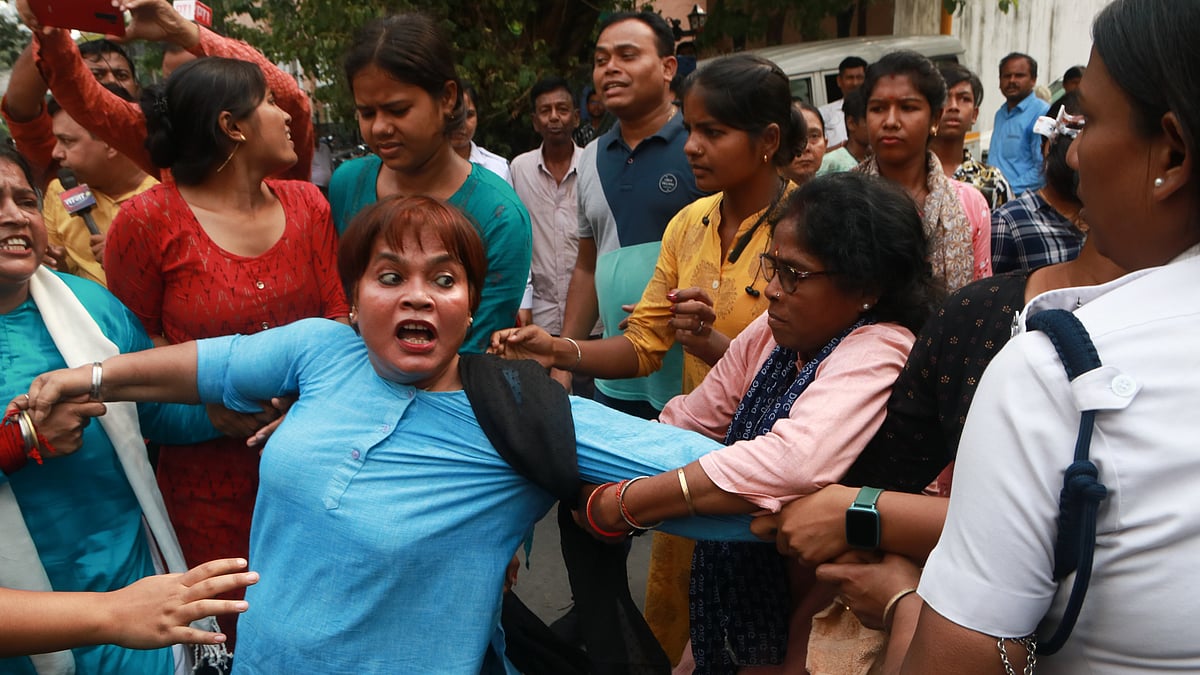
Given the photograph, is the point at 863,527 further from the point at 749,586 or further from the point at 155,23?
the point at 155,23

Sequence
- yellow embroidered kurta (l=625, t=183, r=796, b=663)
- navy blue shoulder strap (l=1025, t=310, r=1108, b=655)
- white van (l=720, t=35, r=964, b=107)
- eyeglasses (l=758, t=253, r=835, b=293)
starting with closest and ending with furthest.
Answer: navy blue shoulder strap (l=1025, t=310, r=1108, b=655) < eyeglasses (l=758, t=253, r=835, b=293) < yellow embroidered kurta (l=625, t=183, r=796, b=663) < white van (l=720, t=35, r=964, b=107)

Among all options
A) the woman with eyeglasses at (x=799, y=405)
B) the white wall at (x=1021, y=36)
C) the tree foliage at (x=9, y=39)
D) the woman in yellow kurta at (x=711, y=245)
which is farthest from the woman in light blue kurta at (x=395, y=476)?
the white wall at (x=1021, y=36)

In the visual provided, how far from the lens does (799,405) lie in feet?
6.23

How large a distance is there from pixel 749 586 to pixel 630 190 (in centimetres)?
200

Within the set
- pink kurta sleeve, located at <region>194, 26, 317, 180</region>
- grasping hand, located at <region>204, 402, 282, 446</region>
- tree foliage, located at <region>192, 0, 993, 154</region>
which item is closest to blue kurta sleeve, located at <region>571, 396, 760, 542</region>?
grasping hand, located at <region>204, 402, 282, 446</region>

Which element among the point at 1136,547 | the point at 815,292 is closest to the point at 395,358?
the point at 815,292

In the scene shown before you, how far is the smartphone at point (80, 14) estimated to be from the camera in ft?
9.63

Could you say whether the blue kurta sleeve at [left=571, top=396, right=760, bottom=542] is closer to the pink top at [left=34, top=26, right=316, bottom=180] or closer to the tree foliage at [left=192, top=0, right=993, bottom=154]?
the pink top at [left=34, top=26, right=316, bottom=180]

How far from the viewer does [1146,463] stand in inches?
39.2

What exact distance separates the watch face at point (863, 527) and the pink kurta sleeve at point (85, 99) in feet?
8.38

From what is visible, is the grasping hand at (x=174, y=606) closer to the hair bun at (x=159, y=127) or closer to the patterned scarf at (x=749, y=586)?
the patterned scarf at (x=749, y=586)

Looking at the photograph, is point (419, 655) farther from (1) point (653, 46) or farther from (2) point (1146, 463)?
(1) point (653, 46)

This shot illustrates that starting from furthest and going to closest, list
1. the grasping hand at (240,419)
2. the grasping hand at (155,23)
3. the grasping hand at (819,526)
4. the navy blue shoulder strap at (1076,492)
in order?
the grasping hand at (155,23) → the grasping hand at (240,419) → the grasping hand at (819,526) → the navy blue shoulder strap at (1076,492)

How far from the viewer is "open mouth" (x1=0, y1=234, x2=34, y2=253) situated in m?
2.24
